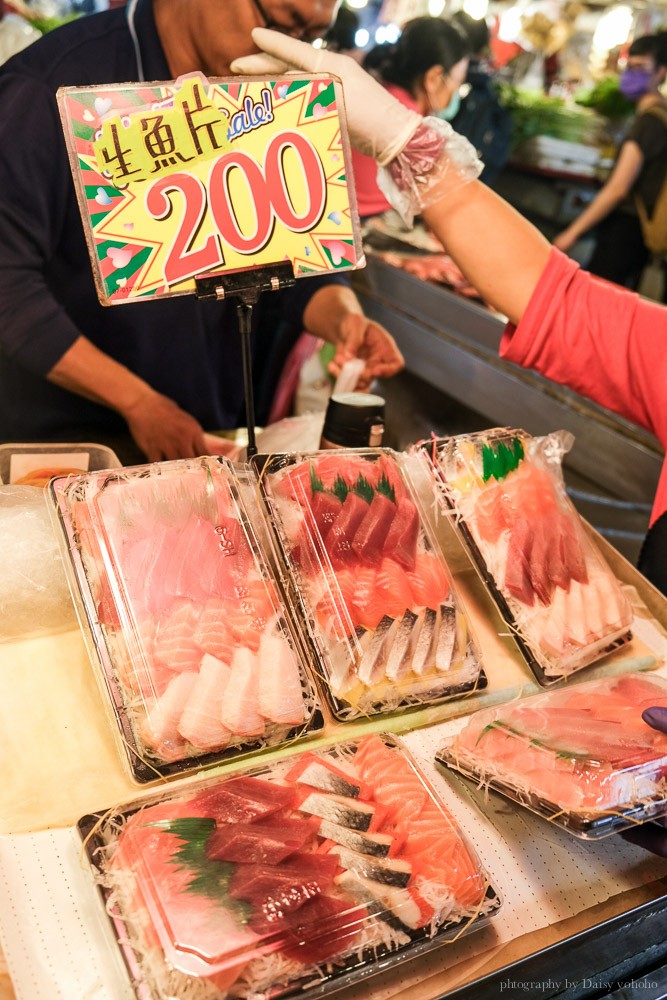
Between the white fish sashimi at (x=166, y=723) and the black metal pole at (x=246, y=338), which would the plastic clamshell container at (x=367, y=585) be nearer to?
the black metal pole at (x=246, y=338)

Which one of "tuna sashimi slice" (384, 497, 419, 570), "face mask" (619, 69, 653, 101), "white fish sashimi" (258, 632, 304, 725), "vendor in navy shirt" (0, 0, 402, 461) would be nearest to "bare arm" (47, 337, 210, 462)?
"vendor in navy shirt" (0, 0, 402, 461)

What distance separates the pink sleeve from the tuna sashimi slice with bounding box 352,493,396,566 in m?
0.66

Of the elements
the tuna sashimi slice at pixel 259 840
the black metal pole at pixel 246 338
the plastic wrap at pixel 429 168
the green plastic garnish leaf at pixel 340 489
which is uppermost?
the plastic wrap at pixel 429 168

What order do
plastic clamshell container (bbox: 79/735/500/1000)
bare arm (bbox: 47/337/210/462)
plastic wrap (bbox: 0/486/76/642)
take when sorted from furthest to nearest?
bare arm (bbox: 47/337/210/462)
plastic wrap (bbox: 0/486/76/642)
plastic clamshell container (bbox: 79/735/500/1000)

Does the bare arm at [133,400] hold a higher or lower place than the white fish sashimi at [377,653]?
higher

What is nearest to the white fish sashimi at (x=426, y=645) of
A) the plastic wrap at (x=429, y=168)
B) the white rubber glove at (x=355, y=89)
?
the plastic wrap at (x=429, y=168)

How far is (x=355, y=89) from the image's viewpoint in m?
1.80

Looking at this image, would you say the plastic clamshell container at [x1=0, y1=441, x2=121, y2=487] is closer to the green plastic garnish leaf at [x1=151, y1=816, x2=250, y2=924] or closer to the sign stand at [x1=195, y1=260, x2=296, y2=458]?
the sign stand at [x1=195, y1=260, x2=296, y2=458]

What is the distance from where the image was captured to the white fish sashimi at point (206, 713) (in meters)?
1.29

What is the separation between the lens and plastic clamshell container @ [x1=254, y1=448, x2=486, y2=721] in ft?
4.83

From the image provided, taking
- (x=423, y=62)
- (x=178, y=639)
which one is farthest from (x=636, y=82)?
(x=178, y=639)

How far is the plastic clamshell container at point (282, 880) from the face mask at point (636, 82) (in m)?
6.55

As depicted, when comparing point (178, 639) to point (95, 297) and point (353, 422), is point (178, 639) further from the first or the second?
point (95, 297)

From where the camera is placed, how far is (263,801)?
1190mm
